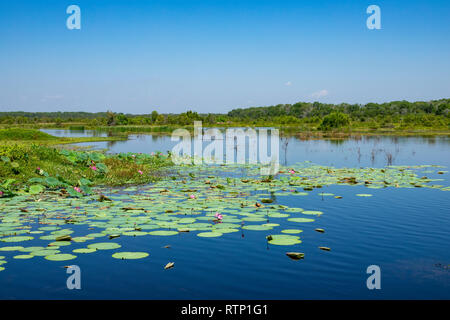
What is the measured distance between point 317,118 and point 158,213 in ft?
259

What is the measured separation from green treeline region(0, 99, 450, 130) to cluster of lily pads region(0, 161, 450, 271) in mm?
46786

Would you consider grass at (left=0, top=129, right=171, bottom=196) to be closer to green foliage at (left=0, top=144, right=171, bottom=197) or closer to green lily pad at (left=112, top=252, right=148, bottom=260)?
green foliage at (left=0, top=144, right=171, bottom=197)

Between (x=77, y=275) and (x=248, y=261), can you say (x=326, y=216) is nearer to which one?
(x=248, y=261)

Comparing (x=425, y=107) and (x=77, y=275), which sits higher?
(x=425, y=107)

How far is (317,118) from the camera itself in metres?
84.3

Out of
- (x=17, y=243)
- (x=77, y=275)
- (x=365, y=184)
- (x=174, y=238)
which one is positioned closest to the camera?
(x=77, y=275)

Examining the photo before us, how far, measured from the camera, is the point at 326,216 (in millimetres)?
9156

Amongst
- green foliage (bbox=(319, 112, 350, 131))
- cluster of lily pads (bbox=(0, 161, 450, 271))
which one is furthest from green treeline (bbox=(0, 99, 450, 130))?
cluster of lily pads (bbox=(0, 161, 450, 271))

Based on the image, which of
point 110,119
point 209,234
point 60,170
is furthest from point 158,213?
point 110,119

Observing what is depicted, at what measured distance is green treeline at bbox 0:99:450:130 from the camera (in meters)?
66.9

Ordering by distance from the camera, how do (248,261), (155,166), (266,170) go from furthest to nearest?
1. (155,166)
2. (266,170)
3. (248,261)

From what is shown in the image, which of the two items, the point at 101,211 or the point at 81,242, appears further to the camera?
the point at 101,211

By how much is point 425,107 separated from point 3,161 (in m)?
115

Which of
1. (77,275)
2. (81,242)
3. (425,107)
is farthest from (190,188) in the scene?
(425,107)
